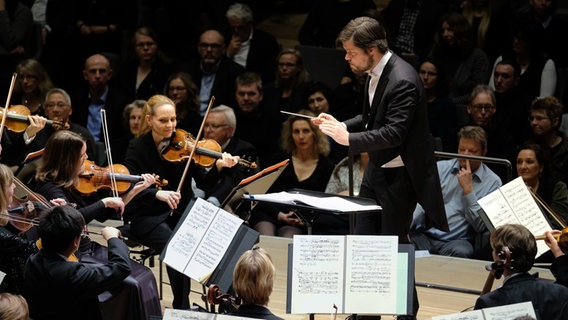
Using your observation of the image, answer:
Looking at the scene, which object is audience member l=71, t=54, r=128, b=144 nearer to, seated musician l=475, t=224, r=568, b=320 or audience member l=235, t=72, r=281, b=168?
audience member l=235, t=72, r=281, b=168

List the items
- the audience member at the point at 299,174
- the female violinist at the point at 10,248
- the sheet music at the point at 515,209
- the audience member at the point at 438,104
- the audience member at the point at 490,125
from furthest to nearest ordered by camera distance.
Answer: the audience member at the point at 438,104, the audience member at the point at 490,125, the audience member at the point at 299,174, the sheet music at the point at 515,209, the female violinist at the point at 10,248

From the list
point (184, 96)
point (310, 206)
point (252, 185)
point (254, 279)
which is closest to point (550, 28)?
point (184, 96)

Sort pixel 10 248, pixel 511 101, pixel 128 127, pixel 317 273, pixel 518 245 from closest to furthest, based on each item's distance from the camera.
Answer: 1. pixel 317 273
2. pixel 518 245
3. pixel 10 248
4. pixel 511 101
5. pixel 128 127

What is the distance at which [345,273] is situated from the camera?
3.87 metres

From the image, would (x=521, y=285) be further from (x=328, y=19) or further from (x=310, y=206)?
(x=328, y=19)

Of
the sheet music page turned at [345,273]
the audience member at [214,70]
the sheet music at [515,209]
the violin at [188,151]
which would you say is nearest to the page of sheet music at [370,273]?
the sheet music page turned at [345,273]

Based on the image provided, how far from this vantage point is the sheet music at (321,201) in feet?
13.7

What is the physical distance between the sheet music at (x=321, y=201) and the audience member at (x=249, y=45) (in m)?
4.02

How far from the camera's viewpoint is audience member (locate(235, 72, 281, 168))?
7422mm

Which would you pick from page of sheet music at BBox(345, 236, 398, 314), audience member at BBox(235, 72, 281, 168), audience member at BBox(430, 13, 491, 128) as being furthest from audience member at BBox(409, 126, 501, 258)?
page of sheet music at BBox(345, 236, 398, 314)

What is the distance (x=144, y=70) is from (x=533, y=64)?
127 inches

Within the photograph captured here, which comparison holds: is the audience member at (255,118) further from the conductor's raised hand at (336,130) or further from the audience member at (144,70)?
the conductor's raised hand at (336,130)

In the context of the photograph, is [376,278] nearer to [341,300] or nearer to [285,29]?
[341,300]

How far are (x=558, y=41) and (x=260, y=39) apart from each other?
2.46 m
